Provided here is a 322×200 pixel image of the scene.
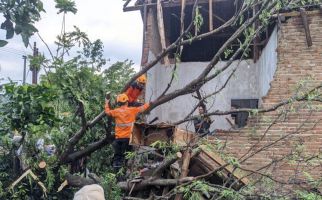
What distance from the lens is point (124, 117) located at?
19.4ft

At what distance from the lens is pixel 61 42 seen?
6.24 m

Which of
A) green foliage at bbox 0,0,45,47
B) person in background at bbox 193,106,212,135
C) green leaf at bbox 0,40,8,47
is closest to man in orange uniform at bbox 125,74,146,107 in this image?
person in background at bbox 193,106,212,135

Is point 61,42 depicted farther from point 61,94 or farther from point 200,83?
point 200,83

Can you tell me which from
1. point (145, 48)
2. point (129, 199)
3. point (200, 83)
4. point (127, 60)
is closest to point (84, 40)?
point (127, 60)

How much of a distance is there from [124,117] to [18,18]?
10.1ft

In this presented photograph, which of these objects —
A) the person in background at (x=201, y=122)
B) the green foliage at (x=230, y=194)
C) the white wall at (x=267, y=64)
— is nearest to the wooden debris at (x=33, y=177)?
the person in background at (x=201, y=122)

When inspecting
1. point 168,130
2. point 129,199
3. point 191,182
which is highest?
point 168,130

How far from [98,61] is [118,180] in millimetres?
1915

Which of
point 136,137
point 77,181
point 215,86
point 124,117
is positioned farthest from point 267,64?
point 77,181

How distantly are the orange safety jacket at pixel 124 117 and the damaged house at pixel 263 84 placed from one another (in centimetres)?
64

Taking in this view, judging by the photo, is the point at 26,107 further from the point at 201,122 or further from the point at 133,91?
the point at 201,122

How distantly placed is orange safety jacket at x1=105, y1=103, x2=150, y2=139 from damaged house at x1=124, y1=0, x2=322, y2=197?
640 millimetres

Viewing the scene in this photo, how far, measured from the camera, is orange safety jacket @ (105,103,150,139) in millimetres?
5898

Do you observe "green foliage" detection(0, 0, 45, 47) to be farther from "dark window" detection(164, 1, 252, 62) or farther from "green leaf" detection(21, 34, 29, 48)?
"dark window" detection(164, 1, 252, 62)
